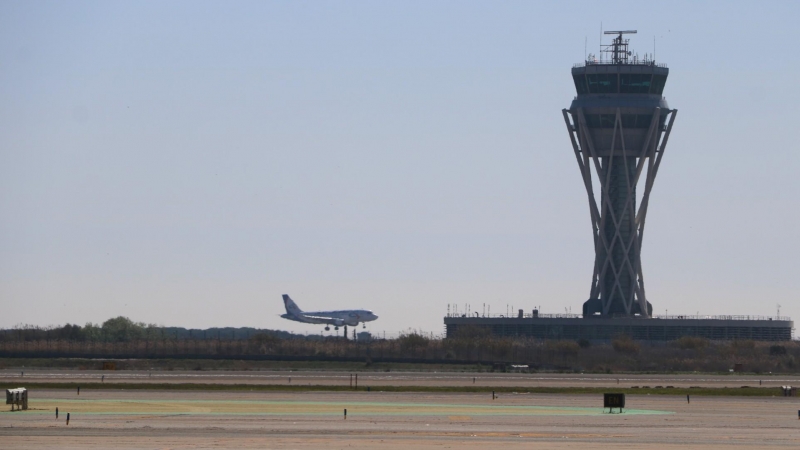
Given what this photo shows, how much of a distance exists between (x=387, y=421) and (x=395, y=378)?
45.1 m

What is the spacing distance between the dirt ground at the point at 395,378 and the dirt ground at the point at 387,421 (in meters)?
14.8

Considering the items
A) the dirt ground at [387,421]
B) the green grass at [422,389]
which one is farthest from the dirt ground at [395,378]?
the dirt ground at [387,421]

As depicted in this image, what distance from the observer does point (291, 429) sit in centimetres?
6975

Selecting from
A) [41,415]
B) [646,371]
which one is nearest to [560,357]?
[646,371]

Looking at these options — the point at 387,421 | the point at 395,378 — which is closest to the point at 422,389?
the point at 395,378

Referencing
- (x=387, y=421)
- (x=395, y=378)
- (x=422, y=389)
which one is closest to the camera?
(x=387, y=421)

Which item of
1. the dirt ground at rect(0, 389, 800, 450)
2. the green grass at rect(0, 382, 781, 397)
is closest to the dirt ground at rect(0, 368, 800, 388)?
the green grass at rect(0, 382, 781, 397)

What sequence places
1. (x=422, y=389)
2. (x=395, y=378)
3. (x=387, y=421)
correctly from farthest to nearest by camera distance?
(x=395, y=378), (x=422, y=389), (x=387, y=421)

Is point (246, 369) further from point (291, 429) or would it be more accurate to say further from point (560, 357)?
point (291, 429)

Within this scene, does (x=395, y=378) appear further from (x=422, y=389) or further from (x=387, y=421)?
(x=387, y=421)

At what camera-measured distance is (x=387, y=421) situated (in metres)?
75.0

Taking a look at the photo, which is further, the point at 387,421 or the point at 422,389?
the point at 422,389

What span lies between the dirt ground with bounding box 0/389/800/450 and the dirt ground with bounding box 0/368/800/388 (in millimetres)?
14837

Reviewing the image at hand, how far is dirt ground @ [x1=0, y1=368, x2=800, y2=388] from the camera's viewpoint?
112000mm
